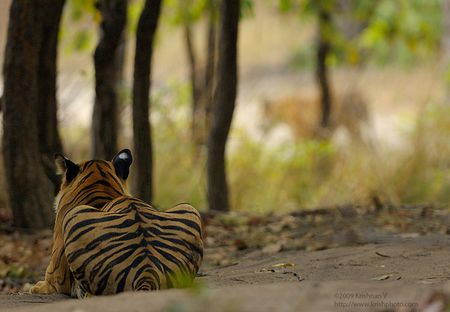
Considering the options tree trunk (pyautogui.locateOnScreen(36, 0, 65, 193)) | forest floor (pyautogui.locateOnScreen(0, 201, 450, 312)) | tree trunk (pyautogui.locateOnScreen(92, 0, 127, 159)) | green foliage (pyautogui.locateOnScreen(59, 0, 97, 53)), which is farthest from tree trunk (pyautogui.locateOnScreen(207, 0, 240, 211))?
green foliage (pyautogui.locateOnScreen(59, 0, 97, 53))

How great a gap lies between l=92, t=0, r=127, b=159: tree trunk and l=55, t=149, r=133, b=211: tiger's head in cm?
273

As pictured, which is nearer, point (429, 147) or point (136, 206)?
point (136, 206)

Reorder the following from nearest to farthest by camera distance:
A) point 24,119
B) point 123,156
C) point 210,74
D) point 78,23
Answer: point 123,156, point 24,119, point 210,74, point 78,23

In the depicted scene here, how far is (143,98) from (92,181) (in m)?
2.87

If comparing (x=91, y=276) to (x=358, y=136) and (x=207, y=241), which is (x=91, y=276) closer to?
(x=207, y=241)

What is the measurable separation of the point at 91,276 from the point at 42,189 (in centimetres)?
363

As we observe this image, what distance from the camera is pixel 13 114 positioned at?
28.8 ft

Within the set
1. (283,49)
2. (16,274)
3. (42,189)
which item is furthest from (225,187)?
(283,49)

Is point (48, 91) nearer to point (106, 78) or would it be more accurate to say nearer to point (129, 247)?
point (106, 78)

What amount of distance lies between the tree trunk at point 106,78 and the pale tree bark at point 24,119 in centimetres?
54

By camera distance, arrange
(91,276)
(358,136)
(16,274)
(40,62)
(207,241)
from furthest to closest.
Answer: (358,136)
(40,62)
(207,241)
(16,274)
(91,276)

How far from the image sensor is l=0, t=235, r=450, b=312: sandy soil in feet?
13.5

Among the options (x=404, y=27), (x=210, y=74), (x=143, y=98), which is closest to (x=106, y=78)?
(x=143, y=98)

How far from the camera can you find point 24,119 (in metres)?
8.79
